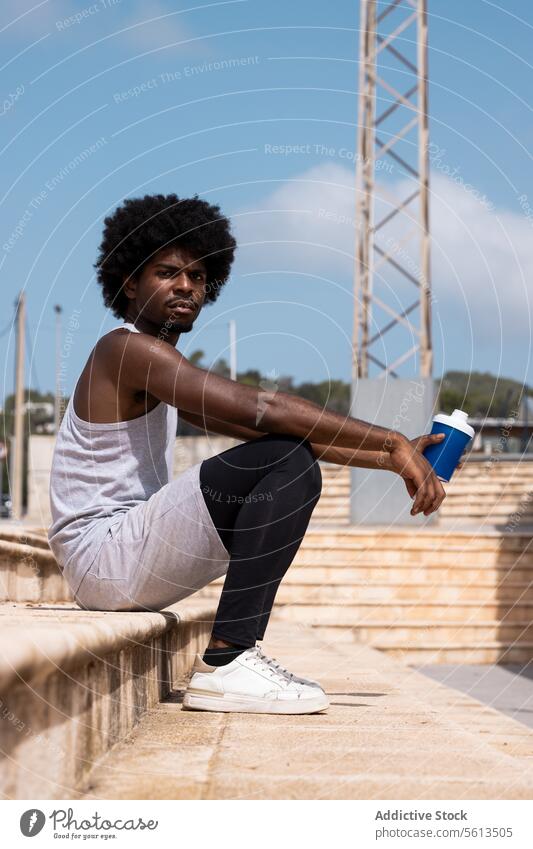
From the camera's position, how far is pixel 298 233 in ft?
12.1

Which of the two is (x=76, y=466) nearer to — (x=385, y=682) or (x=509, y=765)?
(x=509, y=765)

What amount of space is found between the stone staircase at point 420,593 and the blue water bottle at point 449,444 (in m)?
4.96

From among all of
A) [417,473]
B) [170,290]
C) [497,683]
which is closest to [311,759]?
[417,473]

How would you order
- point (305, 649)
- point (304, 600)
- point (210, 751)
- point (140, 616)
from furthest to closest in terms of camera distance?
point (304, 600), point (305, 649), point (140, 616), point (210, 751)

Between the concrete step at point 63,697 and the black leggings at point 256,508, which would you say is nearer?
the concrete step at point 63,697

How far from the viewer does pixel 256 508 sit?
7.82 feet

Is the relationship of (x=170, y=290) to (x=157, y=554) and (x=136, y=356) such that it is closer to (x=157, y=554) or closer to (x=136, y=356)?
(x=136, y=356)

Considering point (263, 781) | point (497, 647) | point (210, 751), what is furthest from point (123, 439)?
point (497, 647)

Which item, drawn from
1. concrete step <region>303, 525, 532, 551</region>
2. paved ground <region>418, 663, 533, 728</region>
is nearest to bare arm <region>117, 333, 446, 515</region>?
paved ground <region>418, 663, 533, 728</region>

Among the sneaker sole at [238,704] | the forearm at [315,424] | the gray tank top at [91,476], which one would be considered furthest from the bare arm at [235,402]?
the sneaker sole at [238,704]

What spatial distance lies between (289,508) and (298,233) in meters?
1.57

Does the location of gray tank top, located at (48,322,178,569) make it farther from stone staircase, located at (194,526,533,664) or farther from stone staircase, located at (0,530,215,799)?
stone staircase, located at (194,526,533,664)

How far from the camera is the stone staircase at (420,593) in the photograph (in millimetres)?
7602

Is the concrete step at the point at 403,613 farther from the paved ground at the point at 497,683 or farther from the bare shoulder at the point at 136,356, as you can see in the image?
the bare shoulder at the point at 136,356
